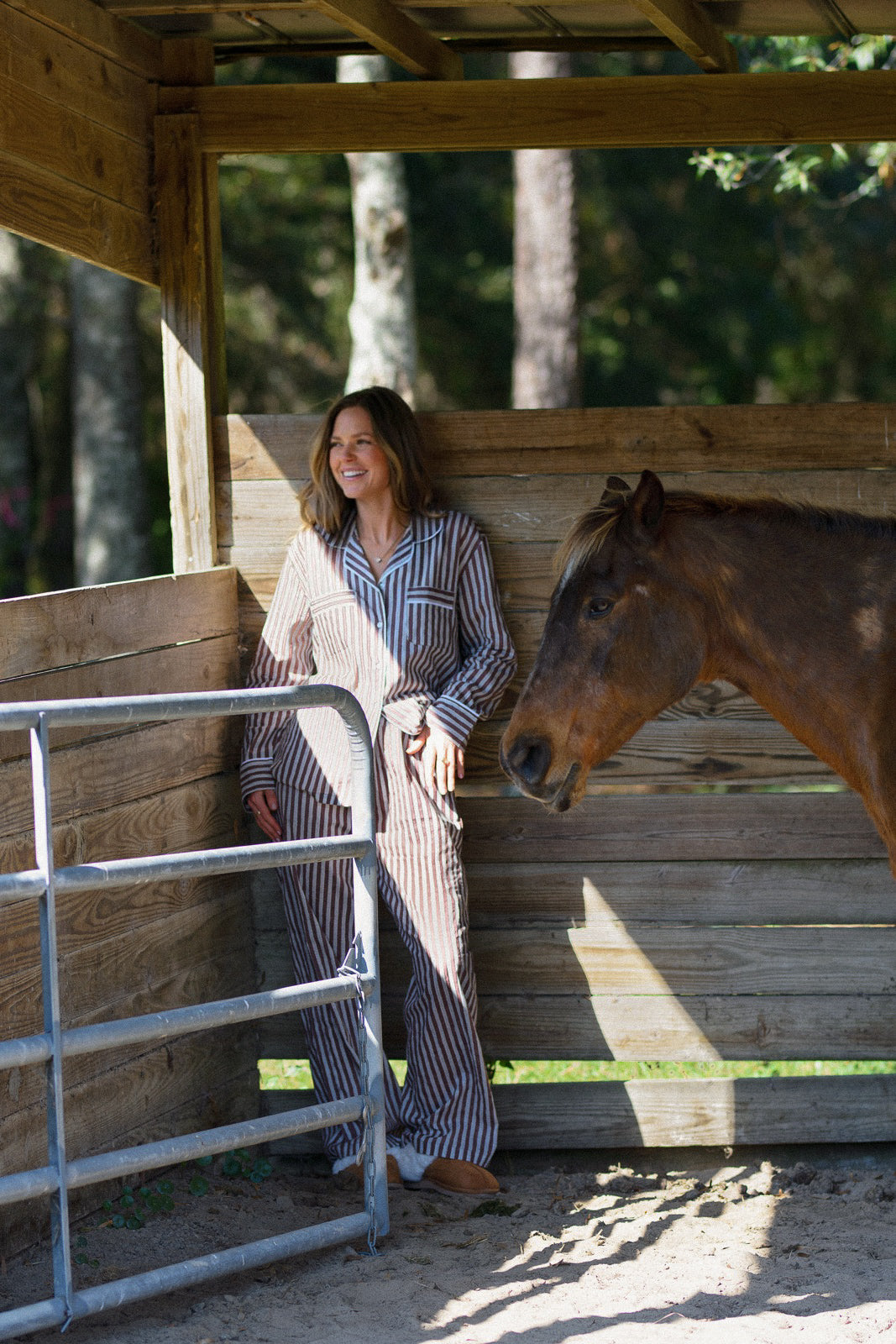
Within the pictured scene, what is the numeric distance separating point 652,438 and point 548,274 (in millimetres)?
6867

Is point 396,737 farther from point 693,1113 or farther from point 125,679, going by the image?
point 693,1113

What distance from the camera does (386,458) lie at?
3.71m

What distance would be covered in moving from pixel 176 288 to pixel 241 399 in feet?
41.0

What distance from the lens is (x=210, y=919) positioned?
3875 mm

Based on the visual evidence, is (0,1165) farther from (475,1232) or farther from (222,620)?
(222,620)

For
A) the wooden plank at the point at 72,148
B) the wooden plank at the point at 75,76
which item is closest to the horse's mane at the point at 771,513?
the wooden plank at the point at 72,148

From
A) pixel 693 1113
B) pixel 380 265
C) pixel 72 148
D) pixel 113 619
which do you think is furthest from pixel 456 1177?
pixel 380 265

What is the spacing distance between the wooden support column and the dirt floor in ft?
5.93

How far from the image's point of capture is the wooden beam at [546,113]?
3.86m

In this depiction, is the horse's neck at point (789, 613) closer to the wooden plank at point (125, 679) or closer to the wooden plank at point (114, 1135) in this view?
the wooden plank at point (125, 679)

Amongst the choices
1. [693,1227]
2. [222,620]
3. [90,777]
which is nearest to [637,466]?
[222,620]

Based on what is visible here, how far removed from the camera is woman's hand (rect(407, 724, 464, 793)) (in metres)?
3.59

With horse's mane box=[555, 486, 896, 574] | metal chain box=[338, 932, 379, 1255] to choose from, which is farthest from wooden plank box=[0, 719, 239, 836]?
horse's mane box=[555, 486, 896, 574]

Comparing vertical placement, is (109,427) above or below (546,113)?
above
